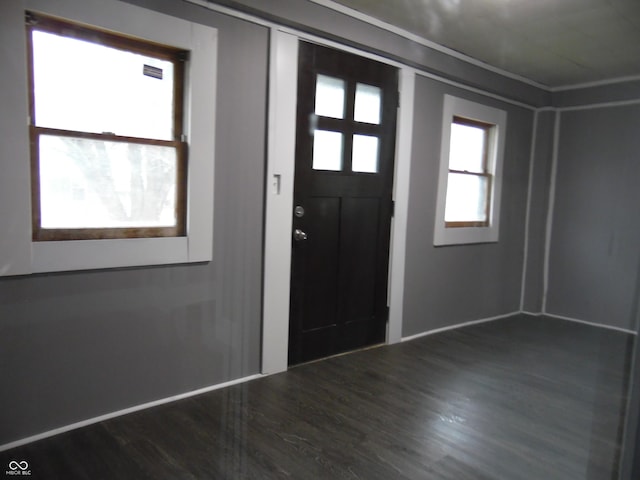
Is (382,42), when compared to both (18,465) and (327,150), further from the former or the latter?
(18,465)

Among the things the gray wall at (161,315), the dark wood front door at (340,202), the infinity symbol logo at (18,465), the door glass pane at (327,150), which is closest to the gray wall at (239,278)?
the gray wall at (161,315)

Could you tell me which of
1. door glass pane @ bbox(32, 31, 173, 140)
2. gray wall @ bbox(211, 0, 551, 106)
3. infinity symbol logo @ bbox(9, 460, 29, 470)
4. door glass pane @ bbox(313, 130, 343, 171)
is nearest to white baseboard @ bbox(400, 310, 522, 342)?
door glass pane @ bbox(313, 130, 343, 171)

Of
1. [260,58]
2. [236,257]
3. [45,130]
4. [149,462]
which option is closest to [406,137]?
[260,58]

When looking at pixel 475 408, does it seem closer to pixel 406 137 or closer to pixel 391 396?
pixel 391 396

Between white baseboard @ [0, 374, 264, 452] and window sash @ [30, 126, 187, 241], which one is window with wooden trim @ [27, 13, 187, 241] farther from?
white baseboard @ [0, 374, 264, 452]

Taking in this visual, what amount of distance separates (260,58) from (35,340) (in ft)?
5.94

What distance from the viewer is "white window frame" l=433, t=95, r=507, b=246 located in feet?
12.2

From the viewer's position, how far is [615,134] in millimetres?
2424

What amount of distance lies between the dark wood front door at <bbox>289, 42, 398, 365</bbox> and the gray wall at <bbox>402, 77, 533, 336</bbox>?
0.30 m

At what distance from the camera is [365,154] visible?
3219 mm

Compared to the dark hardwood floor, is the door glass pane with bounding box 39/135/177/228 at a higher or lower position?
higher

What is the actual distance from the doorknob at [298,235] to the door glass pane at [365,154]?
2.02 ft

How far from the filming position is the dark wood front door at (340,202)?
2887 mm

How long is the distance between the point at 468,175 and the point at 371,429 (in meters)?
2.57
